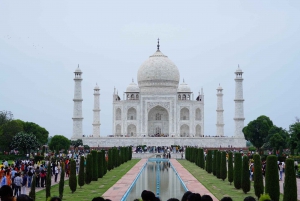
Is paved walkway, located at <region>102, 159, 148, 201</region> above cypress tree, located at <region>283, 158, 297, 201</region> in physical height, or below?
below

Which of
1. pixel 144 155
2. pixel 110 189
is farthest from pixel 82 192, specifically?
pixel 144 155

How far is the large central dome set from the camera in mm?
41375

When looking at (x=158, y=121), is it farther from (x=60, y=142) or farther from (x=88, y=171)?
(x=88, y=171)

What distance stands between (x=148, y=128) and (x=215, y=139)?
732cm

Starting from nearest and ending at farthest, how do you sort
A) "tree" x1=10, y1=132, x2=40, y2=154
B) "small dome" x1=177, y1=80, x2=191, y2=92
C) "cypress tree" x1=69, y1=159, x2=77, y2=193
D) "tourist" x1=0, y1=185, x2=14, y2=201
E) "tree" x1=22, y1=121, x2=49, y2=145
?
1. "tourist" x1=0, y1=185, x2=14, y2=201
2. "cypress tree" x1=69, y1=159, x2=77, y2=193
3. "tree" x1=10, y1=132, x2=40, y2=154
4. "tree" x1=22, y1=121, x2=49, y2=145
5. "small dome" x1=177, y1=80, x2=191, y2=92

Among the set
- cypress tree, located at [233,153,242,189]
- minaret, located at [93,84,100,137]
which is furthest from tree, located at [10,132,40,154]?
cypress tree, located at [233,153,242,189]

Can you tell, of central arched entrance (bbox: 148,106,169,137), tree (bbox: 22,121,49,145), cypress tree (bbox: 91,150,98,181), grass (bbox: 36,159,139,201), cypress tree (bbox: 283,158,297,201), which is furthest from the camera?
central arched entrance (bbox: 148,106,169,137)

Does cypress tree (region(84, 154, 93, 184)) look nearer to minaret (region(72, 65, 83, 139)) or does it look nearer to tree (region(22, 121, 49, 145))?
tree (region(22, 121, 49, 145))

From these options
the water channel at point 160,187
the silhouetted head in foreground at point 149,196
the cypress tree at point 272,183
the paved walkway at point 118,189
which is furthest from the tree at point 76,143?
the silhouetted head in foreground at point 149,196

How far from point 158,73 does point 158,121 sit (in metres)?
4.44

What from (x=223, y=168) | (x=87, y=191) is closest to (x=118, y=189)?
(x=87, y=191)

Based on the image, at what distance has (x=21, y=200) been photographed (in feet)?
13.7

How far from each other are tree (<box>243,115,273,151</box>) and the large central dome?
9769 mm

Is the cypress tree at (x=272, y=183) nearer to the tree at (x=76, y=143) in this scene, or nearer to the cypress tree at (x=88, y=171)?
the cypress tree at (x=88, y=171)
